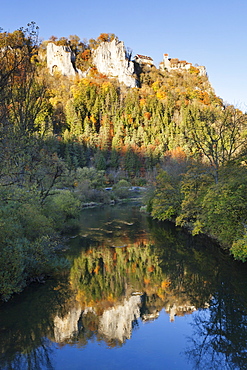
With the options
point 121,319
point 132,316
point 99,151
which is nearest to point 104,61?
point 99,151

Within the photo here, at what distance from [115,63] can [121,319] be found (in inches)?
4709

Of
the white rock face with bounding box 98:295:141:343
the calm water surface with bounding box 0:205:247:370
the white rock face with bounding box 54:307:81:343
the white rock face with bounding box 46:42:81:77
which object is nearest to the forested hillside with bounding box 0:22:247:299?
the calm water surface with bounding box 0:205:247:370

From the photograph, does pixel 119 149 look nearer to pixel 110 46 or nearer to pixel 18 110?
A: pixel 110 46

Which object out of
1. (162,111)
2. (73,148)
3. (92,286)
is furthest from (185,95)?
(92,286)

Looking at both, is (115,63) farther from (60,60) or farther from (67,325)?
(67,325)

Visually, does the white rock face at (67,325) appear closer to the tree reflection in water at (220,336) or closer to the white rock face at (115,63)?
the tree reflection in water at (220,336)

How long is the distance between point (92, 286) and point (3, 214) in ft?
17.7

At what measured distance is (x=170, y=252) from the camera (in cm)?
1995

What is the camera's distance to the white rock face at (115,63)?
11575cm

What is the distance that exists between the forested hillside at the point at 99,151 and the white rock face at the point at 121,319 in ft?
12.1

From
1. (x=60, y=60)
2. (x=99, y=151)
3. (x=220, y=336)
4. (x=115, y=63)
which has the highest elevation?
(x=115, y=63)

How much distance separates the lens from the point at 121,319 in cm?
1080

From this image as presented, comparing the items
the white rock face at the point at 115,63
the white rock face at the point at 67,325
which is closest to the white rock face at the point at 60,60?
the white rock face at the point at 115,63

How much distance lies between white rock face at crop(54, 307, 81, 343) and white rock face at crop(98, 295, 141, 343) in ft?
3.08
